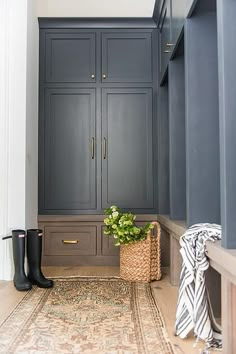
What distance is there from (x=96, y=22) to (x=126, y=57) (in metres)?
0.41

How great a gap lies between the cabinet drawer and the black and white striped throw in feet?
5.51

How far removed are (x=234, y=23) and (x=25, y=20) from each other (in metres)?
2.04

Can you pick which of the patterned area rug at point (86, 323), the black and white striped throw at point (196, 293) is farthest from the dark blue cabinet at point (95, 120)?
the black and white striped throw at point (196, 293)

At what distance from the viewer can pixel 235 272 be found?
3.82ft

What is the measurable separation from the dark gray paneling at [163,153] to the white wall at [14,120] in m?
1.12

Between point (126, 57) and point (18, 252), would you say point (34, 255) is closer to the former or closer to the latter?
point (18, 252)

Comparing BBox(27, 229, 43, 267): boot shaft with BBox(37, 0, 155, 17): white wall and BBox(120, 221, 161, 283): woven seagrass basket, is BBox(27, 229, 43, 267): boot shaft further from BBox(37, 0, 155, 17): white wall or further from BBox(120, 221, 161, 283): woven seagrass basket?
BBox(37, 0, 155, 17): white wall

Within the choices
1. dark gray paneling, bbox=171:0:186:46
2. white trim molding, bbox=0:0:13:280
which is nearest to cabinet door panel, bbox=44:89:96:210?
white trim molding, bbox=0:0:13:280

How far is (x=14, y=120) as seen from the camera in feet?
9.37

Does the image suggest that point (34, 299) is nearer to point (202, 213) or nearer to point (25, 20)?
point (202, 213)

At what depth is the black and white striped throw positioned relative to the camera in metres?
1.51

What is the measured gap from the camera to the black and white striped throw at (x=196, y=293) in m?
1.51

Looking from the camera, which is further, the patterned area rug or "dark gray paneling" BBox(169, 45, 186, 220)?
"dark gray paneling" BBox(169, 45, 186, 220)

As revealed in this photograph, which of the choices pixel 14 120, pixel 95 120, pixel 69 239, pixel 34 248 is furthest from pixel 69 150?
pixel 34 248
